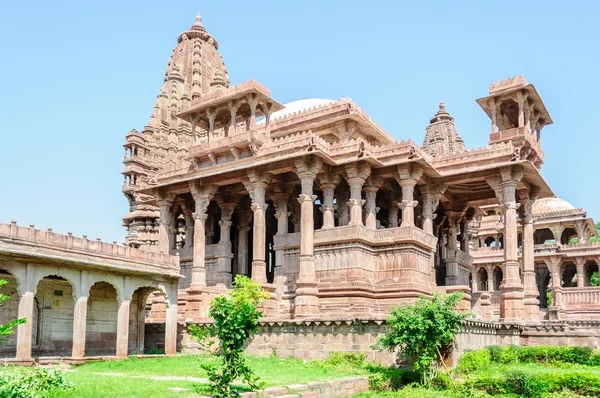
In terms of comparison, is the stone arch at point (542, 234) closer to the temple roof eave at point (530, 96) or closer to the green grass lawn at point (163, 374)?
the temple roof eave at point (530, 96)

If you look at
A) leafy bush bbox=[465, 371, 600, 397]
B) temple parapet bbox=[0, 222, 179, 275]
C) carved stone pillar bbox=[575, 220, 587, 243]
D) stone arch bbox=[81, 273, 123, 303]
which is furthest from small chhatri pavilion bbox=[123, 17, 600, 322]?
carved stone pillar bbox=[575, 220, 587, 243]

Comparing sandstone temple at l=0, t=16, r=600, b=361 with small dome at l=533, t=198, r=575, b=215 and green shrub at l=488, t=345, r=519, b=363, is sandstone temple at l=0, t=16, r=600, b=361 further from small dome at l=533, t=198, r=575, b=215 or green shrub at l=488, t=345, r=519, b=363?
small dome at l=533, t=198, r=575, b=215

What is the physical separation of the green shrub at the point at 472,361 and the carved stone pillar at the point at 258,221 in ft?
32.9

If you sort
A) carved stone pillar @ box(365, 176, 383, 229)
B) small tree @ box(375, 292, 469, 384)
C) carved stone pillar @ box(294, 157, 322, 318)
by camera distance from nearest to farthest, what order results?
small tree @ box(375, 292, 469, 384), carved stone pillar @ box(294, 157, 322, 318), carved stone pillar @ box(365, 176, 383, 229)

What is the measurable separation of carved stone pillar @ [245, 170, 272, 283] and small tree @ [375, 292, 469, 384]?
9.84 metres

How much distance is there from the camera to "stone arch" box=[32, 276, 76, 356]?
24000 millimetres

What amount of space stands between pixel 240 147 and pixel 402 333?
1310 cm

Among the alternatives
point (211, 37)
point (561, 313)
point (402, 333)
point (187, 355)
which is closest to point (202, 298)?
point (187, 355)

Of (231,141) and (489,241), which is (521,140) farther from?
(489,241)

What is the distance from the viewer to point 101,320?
2580cm

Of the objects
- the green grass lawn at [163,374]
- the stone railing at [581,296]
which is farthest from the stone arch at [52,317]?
the stone railing at [581,296]

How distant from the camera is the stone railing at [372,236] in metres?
25.7

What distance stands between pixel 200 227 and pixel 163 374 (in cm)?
1288

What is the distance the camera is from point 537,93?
2962cm
